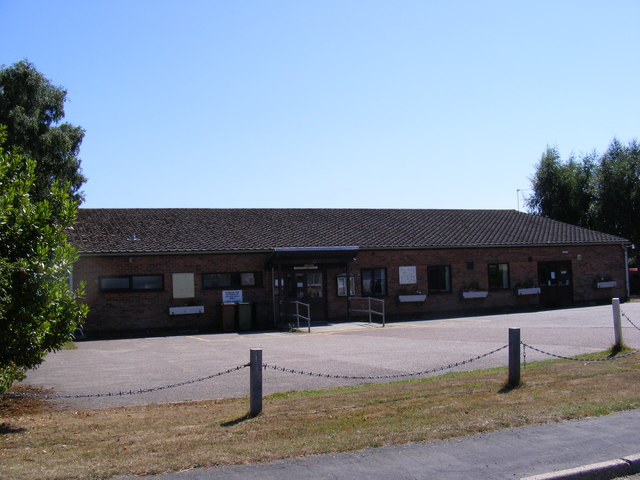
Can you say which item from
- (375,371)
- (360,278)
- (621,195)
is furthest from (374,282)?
(621,195)

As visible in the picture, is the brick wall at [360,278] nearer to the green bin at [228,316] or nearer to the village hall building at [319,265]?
the village hall building at [319,265]

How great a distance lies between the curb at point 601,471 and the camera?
18.6 ft

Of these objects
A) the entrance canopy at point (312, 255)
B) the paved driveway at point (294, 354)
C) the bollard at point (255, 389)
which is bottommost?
the paved driveway at point (294, 354)

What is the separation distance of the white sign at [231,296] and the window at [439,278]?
8.99 meters

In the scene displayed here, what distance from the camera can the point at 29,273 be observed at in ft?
27.5

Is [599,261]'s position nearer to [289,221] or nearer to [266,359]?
[289,221]

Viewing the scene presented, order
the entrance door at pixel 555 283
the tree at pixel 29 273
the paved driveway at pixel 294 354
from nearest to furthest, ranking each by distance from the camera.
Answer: the tree at pixel 29 273, the paved driveway at pixel 294 354, the entrance door at pixel 555 283

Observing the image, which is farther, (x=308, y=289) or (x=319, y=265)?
(x=308, y=289)

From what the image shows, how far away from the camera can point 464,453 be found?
6.28 metres

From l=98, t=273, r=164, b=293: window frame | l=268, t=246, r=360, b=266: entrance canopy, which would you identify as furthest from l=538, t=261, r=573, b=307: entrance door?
l=98, t=273, r=164, b=293: window frame

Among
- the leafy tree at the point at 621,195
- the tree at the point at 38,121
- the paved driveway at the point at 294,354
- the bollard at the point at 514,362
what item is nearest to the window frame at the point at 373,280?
the paved driveway at the point at 294,354

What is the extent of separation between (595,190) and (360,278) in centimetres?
2651

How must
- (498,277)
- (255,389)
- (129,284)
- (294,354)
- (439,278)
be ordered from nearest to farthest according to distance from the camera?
(255,389)
(294,354)
(129,284)
(439,278)
(498,277)

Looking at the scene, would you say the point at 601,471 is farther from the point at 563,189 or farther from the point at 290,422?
the point at 563,189
